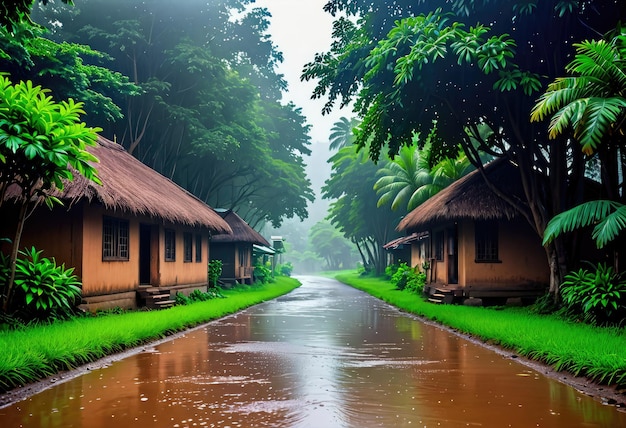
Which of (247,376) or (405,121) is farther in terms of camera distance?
(405,121)

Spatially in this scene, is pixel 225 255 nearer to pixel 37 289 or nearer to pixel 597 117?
pixel 37 289

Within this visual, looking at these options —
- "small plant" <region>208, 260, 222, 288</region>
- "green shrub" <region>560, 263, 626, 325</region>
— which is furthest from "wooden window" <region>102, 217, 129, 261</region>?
"green shrub" <region>560, 263, 626, 325</region>

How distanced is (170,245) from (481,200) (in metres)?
11.1

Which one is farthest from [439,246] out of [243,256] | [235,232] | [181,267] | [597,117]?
[243,256]

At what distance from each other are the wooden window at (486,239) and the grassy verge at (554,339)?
3.57m

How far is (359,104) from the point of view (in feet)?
60.4

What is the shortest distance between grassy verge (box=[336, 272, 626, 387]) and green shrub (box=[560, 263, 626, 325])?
1.69ft

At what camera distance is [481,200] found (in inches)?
774

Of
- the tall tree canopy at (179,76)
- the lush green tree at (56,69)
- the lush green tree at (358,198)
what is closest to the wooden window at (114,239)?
the lush green tree at (56,69)

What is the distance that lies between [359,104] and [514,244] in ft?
23.5

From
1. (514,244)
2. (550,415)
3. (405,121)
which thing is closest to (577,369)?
(550,415)

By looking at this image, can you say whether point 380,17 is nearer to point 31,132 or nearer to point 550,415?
point 31,132

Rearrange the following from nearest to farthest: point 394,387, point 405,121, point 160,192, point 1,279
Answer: point 394,387
point 1,279
point 405,121
point 160,192

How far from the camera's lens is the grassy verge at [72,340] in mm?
7547
